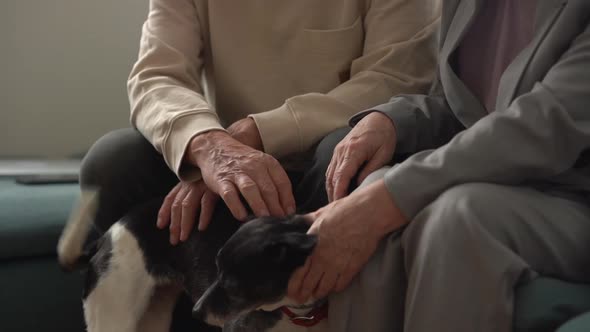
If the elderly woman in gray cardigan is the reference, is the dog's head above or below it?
below

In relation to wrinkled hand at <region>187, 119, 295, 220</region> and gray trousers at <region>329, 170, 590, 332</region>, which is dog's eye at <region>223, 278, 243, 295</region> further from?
gray trousers at <region>329, 170, 590, 332</region>

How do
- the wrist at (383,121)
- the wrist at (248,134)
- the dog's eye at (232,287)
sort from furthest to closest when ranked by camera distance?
the wrist at (248,134), the wrist at (383,121), the dog's eye at (232,287)

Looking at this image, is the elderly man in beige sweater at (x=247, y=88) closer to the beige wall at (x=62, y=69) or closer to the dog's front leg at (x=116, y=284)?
the dog's front leg at (x=116, y=284)

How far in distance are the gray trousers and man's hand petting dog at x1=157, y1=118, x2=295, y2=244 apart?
0.31m

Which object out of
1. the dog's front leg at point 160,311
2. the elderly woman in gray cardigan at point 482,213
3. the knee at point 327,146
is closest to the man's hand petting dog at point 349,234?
the elderly woman in gray cardigan at point 482,213

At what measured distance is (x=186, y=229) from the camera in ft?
3.88

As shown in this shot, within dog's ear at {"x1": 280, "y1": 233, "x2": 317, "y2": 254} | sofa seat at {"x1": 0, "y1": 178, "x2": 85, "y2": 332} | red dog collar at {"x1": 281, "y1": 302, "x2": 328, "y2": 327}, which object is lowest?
sofa seat at {"x1": 0, "y1": 178, "x2": 85, "y2": 332}

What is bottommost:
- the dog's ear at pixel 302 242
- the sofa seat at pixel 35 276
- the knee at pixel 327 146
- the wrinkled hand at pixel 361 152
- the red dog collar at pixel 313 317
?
the sofa seat at pixel 35 276

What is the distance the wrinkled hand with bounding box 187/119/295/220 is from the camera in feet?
3.55

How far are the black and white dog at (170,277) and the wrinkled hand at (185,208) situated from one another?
19mm

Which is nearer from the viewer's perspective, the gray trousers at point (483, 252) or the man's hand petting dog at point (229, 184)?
the gray trousers at point (483, 252)

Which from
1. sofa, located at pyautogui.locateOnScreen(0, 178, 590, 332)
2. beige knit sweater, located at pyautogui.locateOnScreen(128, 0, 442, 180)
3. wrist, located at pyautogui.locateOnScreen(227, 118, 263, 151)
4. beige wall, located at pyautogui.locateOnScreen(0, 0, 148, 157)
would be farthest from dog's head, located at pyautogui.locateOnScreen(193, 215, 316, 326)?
beige wall, located at pyautogui.locateOnScreen(0, 0, 148, 157)

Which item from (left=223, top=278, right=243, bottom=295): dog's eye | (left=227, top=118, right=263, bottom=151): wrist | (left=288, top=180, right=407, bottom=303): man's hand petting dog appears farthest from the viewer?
(left=227, top=118, right=263, bottom=151): wrist

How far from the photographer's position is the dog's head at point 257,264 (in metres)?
0.94
